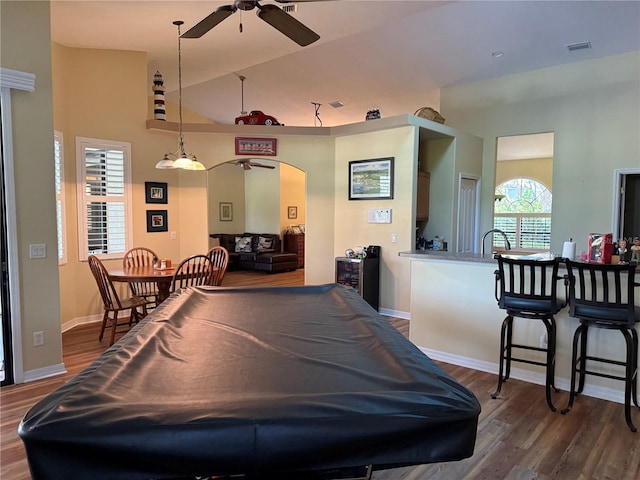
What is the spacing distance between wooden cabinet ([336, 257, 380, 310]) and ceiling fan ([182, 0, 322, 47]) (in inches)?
117

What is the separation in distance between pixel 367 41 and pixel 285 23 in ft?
9.08

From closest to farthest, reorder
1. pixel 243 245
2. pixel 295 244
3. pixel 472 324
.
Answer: pixel 472 324 → pixel 243 245 → pixel 295 244

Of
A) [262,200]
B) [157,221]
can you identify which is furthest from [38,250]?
[262,200]

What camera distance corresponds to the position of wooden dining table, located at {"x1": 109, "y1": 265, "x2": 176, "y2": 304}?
4.13 metres

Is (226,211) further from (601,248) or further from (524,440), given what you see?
(524,440)

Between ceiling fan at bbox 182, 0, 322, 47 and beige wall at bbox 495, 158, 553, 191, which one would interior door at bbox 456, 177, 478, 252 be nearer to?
ceiling fan at bbox 182, 0, 322, 47

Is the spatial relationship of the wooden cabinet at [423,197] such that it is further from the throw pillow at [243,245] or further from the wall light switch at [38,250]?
the throw pillow at [243,245]

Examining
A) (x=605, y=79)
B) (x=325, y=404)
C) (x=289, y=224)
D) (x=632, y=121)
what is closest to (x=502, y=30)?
(x=605, y=79)

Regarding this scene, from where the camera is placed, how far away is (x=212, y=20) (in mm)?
3137

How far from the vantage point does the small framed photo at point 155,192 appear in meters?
5.51

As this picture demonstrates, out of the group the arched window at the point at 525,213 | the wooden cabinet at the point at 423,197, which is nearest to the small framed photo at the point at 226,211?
the wooden cabinet at the point at 423,197

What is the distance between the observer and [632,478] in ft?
6.84

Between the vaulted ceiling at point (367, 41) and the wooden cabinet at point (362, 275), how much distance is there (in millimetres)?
3042

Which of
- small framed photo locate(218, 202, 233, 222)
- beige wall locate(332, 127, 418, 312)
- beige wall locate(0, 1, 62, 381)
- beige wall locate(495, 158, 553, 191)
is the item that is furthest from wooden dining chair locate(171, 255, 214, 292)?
beige wall locate(495, 158, 553, 191)
